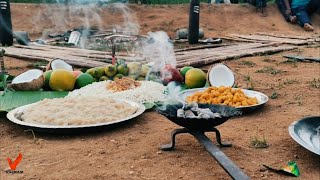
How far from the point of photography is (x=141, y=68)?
5.82 m

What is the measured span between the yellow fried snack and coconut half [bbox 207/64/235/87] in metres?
0.63

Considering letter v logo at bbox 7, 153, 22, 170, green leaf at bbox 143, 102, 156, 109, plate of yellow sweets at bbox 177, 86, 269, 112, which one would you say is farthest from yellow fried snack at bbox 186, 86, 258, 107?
letter v logo at bbox 7, 153, 22, 170

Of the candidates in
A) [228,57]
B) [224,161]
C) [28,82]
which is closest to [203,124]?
[224,161]

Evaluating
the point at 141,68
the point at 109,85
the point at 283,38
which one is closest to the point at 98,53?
the point at 141,68

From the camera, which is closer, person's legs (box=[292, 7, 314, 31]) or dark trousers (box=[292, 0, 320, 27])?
person's legs (box=[292, 7, 314, 31])

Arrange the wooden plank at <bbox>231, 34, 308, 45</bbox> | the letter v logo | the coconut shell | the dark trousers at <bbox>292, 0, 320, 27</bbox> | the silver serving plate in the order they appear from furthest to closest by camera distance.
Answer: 1. the dark trousers at <bbox>292, 0, 320, 27</bbox>
2. the wooden plank at <bbox>231, 34, 308, 45</bbox>
3. the coconut shell
4. the silver serving plate
5. the letter v logo

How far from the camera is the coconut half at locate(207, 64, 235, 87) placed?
17.2 ft

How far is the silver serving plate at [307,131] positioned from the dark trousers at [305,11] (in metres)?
11.8

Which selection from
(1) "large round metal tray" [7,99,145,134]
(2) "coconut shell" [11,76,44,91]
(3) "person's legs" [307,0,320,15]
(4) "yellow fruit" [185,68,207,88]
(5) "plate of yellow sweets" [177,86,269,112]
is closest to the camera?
(1) "large round metal tray" [7,99,145,134]

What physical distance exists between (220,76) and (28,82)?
2350mm

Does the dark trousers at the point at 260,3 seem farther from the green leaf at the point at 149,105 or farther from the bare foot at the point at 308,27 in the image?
the green leaf at the point at 149,105

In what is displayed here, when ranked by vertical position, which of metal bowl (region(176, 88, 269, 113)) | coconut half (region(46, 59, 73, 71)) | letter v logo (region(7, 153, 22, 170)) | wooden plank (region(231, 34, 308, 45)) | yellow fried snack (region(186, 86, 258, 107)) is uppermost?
coconut half (region(46, 59, 73, 71))

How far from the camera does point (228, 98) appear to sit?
4398mm

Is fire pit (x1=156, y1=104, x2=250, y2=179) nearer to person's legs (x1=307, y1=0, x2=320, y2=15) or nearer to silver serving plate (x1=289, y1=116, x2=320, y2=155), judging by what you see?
silver serving plate (x1=289, y1=116, x2=320, y2=155)
